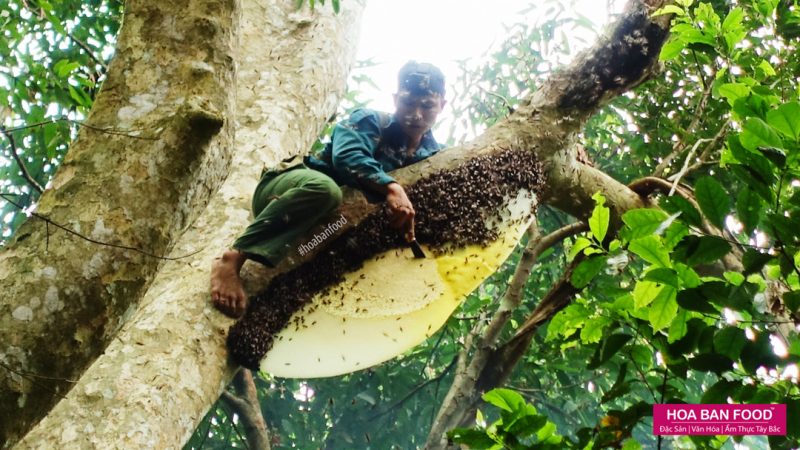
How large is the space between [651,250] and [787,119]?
1.31 ft

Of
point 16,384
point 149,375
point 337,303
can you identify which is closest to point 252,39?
point 337,303

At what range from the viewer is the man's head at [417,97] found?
3250mm

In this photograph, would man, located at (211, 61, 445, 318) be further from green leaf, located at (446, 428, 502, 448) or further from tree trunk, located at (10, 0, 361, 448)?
green leaf, located at (446, 428, 502, 448)

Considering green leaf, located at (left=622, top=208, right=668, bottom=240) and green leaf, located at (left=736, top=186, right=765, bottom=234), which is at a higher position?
green leaf, located at (left=736, top=186, right=765, bottom=234)

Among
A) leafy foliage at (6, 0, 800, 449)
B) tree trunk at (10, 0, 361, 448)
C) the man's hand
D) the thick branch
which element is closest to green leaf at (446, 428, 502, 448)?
leafy foliage at (6, 0, 800, 449)

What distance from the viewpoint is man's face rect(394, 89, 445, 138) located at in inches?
→ 128

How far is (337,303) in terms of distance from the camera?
10.0 feet

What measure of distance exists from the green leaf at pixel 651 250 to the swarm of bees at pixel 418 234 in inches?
58.3

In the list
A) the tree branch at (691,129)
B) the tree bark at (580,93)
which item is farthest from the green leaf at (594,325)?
the tree branch at (691,129)

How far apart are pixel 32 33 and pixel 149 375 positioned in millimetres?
3505

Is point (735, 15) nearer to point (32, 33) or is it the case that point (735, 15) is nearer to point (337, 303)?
point (337, 303)

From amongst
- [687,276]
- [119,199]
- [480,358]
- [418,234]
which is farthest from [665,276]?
[480,358]

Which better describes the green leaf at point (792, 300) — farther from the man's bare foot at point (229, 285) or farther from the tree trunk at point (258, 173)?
the man's bare foot at point (229, 285)

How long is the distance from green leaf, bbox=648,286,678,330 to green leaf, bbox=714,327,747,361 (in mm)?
122
